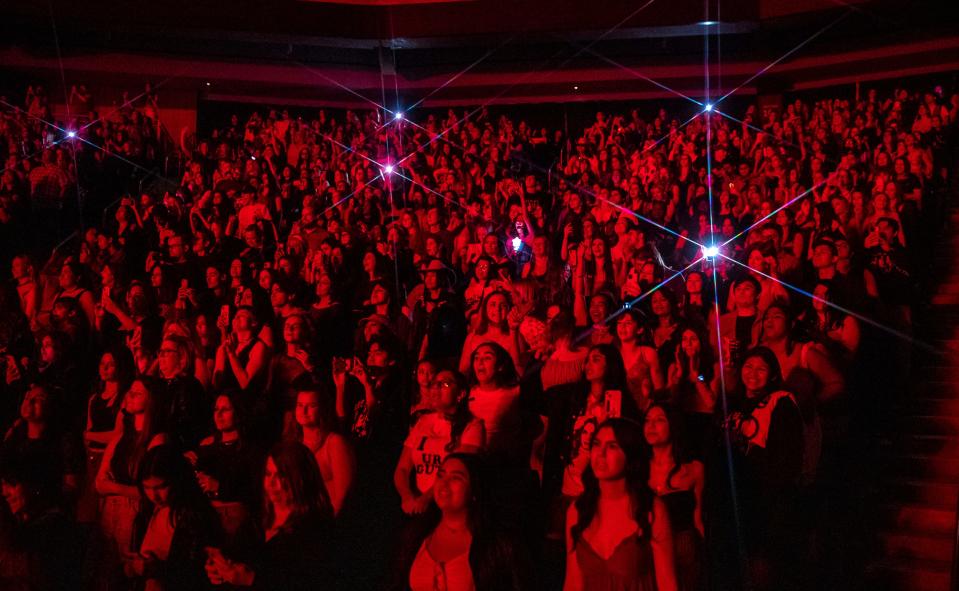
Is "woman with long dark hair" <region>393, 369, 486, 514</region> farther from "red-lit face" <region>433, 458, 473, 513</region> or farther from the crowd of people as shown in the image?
"red-lit face" <region>433, 458, 473, 513</region>

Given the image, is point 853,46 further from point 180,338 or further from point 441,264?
point 180,338

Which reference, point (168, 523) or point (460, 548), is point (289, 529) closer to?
point (168, 523)

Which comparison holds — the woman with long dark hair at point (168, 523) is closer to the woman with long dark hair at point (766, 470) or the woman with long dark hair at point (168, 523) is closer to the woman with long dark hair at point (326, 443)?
the woman with long dark hair at point (326, 443)

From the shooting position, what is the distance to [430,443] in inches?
172

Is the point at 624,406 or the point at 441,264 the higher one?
the point at 441,264

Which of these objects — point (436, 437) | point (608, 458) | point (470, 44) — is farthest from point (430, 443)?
point (470, 44)

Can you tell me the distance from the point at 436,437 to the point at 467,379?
656mm

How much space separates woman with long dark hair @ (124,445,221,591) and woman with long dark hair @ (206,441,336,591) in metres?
0.14

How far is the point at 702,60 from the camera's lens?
1585 cm

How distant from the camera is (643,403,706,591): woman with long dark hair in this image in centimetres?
372

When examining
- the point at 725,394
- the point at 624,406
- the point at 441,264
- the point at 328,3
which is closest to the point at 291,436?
the point at 624,406

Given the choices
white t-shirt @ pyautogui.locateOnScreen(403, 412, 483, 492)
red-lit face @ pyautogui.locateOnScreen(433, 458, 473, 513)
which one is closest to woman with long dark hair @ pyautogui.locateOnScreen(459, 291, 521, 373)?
white t-shirt @ pyautogui.locateOnScreen(403, 412, 483, 492)

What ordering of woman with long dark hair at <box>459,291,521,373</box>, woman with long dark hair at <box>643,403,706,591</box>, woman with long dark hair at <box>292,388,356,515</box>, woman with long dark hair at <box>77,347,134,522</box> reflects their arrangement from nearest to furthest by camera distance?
woman with long dark hair at <box>643,403,706,591</box>, woman with long dark hair at <box>292,388,356,515</box>, woman with long dark hair at <box>77,347,134,522</box>, woman with long dark hair at <box>459,291,521,373</box>

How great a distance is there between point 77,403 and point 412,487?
2315mm
